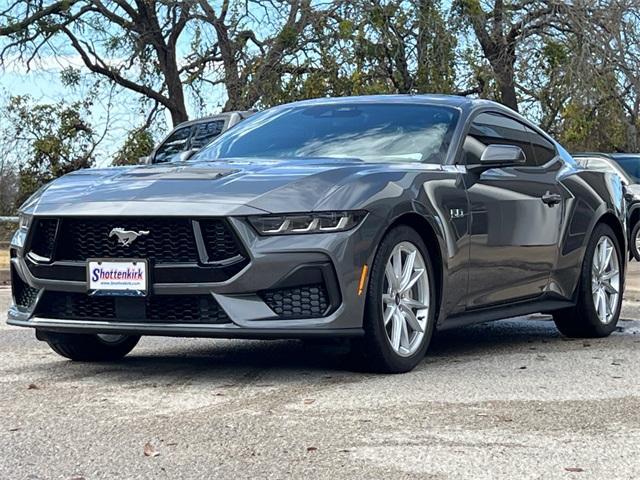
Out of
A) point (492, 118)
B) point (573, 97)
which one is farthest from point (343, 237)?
point (573, 97)

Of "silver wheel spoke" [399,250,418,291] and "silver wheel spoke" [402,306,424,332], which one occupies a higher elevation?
"silver wheel spoke" [399,250,418,291]

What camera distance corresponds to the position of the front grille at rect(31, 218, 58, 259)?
613 cm

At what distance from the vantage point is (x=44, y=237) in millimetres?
6203

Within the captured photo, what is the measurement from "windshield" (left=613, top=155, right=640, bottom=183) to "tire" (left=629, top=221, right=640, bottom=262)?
2.60 ft

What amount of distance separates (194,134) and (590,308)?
8.54 meters

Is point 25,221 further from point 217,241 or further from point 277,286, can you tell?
point 277,286

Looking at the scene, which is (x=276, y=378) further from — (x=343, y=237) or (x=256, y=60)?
(x=256, y=60)

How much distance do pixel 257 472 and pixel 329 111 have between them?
3.72m

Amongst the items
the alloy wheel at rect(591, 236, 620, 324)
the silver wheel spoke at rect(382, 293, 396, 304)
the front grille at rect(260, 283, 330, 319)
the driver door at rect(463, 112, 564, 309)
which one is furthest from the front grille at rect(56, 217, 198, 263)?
the alloy wheel at rect(591, 236, 620, 324)

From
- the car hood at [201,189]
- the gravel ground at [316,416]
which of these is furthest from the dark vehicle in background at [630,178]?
the car hood at [201,189]

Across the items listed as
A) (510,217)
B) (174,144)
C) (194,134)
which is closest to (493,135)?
(510,217)

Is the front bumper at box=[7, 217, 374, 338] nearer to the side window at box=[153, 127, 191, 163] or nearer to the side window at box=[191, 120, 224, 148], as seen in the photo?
the side window at box=[191, 120, 224, 148]

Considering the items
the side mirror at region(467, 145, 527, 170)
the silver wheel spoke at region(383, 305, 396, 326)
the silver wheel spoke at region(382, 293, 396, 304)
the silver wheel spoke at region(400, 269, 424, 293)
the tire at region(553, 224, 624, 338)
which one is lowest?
the tire at region(553, 224, 624, 338)

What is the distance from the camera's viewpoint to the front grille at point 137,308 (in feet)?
19.1
